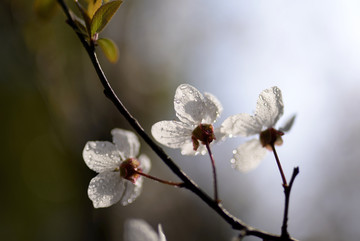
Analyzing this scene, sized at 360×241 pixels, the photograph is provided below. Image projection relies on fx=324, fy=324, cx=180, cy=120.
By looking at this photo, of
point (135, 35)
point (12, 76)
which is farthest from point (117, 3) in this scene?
point (12, 76)

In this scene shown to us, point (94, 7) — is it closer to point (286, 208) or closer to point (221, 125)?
point (221, 125)

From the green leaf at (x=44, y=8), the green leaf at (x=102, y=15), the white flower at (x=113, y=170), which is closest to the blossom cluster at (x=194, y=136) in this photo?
the white flower at (x=113, y=170)

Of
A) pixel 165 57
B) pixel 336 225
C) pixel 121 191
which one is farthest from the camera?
pixel 165 57

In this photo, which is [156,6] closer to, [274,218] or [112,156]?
[274,218]

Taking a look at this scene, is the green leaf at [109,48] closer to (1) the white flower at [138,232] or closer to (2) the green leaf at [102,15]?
(2) the green leaf at [102,15]

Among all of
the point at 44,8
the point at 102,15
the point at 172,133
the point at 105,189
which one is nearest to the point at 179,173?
the point at 172,133

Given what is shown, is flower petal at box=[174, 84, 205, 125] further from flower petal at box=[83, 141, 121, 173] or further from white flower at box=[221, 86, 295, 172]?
flower petal at box=[83, 141, 121, 173]

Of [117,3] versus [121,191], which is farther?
[121,191]
